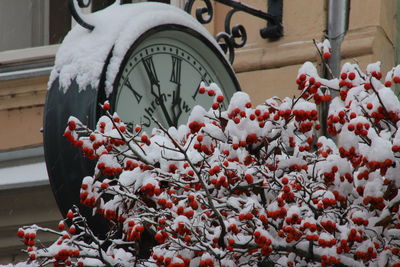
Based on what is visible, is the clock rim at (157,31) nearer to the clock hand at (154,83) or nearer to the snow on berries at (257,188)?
the clock hand at (154,83)


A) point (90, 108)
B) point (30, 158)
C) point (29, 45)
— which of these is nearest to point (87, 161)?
point (90, 108)

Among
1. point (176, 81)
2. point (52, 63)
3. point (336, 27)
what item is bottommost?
point (52, 63)

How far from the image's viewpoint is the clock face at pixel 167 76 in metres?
5.24

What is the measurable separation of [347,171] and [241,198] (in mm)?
413

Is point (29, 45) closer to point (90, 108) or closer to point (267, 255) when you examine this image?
point (90, 108)

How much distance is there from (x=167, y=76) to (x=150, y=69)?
0.16 m

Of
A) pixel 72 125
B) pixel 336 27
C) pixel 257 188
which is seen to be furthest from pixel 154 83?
pixel 336 27

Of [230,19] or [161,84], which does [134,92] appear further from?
[230,19]

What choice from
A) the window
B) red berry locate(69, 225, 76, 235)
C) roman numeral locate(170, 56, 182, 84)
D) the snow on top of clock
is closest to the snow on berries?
red berry locate(69, 225, 76, 235)

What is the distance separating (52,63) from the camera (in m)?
7.35

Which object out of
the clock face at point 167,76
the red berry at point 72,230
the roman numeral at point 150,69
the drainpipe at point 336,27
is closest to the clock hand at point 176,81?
the clock face at point 167,76

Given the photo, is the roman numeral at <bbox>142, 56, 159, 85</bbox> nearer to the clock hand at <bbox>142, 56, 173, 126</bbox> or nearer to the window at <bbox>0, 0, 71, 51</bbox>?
the clock hand at <bbox>142, 56, 173, 126</bbox>

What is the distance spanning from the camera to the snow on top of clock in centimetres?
507

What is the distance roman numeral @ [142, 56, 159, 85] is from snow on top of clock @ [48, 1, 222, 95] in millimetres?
175
